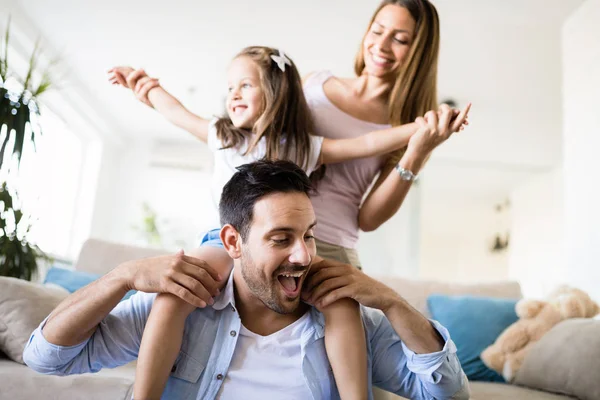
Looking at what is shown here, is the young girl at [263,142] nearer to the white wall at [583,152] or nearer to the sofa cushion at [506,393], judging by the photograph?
the sofa cushion at [506,393]

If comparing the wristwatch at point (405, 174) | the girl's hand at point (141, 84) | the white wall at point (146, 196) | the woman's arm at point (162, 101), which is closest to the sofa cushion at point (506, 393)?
the wristwatch at point (405, 174)

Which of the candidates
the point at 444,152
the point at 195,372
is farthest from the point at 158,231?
the point at 195,372

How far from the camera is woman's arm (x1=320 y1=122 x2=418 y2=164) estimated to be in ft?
5.48

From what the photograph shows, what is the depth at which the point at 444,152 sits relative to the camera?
292 inches

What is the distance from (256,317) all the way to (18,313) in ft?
3.36

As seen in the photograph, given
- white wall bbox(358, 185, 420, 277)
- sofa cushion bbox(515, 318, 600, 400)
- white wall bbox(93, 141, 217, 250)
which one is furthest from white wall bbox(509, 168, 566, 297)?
sofa cushion bbox(515, 318, 600, 400)

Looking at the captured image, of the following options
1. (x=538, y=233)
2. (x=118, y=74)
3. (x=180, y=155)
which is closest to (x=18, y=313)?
(x=118, y=74)

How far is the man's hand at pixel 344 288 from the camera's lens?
1381mm

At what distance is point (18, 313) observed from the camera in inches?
81.5

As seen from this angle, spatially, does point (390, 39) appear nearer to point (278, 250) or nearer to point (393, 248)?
point (278, 250)

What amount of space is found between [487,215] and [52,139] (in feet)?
22.2

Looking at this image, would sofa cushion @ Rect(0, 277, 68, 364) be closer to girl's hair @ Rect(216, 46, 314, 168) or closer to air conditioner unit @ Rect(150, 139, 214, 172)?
girl's hair @ Rect(216, 46, 314, 168)

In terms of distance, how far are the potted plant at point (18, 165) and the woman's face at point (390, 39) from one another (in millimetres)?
2147

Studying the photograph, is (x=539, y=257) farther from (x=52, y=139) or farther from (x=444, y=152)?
(x=52, y=139)
